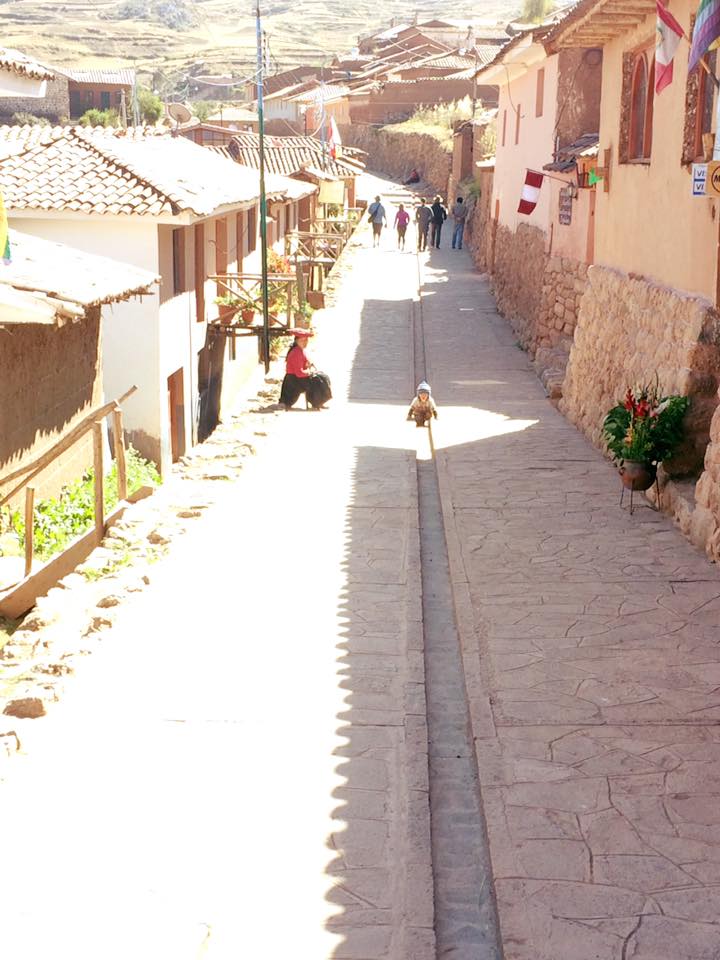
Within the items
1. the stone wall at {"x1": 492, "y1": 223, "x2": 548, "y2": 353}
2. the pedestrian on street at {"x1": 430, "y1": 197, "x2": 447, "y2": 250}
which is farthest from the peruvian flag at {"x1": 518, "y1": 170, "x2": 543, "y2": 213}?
the pedestrian on street at {"x1": 430, "y1": 197, "x2": 447, "y2": 250}

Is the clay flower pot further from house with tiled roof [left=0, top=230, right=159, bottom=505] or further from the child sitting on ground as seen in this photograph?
the child sitting on ground

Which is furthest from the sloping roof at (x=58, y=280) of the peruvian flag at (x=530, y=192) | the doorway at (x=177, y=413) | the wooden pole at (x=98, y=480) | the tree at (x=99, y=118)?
the tree at (x=99, y=118)

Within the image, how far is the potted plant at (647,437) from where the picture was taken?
1102cm

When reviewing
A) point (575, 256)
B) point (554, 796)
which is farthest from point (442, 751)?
point (575, 256)

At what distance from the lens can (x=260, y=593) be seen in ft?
29.9

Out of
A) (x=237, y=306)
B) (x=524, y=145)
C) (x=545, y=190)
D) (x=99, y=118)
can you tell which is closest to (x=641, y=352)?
(x=237, y=306)

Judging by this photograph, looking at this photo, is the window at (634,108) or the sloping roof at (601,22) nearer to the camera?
the sloping roof at (601,22)

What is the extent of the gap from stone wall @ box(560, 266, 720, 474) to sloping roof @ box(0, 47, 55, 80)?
6.92 m

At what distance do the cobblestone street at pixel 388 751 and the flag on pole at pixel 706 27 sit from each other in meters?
4.02

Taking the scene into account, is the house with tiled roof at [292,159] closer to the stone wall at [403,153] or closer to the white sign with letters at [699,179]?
the stone wall at [403,153]

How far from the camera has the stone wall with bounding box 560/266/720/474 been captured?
11.1 meters

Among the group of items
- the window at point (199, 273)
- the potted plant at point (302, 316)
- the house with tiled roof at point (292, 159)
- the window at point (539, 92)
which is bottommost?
the potted plant at point (302, 316)

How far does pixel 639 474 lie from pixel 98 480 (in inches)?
190

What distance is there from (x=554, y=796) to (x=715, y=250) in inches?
260
